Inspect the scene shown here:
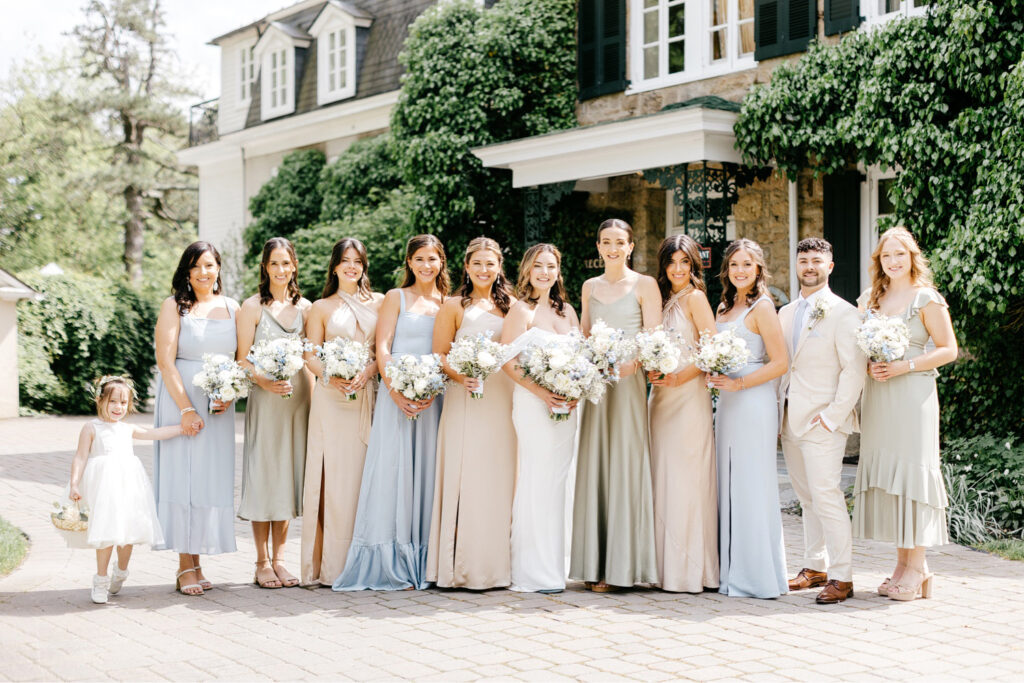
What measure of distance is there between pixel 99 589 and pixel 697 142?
28.6ft

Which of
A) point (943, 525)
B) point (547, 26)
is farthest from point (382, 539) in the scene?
point (547, 26)

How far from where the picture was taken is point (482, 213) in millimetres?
16172

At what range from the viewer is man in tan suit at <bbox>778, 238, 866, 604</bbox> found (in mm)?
6164

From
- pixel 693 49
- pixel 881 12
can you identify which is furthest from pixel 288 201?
pixel 881 12

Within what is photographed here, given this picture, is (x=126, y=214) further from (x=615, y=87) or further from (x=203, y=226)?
(x=615, y=87)

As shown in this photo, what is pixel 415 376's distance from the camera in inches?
250

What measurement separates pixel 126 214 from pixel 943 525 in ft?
117

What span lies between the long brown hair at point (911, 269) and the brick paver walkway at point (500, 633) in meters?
1.84

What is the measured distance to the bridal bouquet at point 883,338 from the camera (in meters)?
5.95

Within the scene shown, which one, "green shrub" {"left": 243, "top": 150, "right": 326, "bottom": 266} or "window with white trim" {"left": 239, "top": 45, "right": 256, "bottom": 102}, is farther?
"window with white trim" {"left": 239, "top": 45, "right": 256, "bottom": 102}

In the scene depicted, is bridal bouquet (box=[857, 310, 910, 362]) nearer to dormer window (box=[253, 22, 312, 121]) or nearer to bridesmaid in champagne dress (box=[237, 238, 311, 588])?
bridesmaid in champagne dress (box=[237, 238, 311, 588])

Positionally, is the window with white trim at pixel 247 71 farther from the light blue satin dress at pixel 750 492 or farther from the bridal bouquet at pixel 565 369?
the light blue satin dress at pixel 750 492

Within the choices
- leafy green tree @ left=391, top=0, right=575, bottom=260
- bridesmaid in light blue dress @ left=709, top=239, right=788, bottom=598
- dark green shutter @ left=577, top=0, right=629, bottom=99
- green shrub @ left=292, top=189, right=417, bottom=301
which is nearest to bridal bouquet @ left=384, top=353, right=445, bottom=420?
bridesmaid in light blue dress @ left=709, top=239, right=788, bottom=598

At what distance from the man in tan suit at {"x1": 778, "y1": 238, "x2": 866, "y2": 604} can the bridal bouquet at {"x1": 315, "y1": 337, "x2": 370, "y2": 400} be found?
2.58 m
